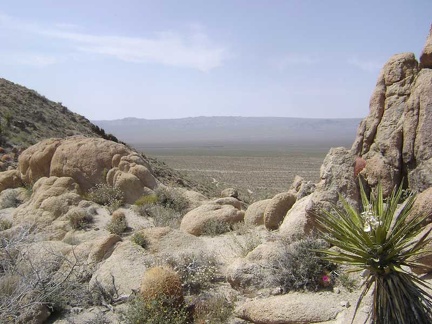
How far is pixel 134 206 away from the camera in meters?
13.2

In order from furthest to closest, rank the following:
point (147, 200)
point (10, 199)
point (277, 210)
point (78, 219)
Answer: point (10, 199) < point (147, 200) < point (78, 219) < point (277, 210)

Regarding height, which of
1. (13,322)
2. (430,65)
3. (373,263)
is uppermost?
(430,65)

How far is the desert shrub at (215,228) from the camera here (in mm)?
10359

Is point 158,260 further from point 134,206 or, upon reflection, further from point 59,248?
point 134,206

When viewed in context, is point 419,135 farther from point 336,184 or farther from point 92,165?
point 92,165

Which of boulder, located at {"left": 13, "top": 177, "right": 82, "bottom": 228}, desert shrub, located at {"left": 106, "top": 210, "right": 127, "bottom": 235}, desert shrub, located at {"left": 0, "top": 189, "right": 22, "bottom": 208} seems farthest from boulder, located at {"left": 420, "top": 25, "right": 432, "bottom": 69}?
desert shrub, located at {"left": 0, "top": 189, "right": 22, "bottom": 208}

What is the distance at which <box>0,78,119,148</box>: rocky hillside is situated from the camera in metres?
27.9

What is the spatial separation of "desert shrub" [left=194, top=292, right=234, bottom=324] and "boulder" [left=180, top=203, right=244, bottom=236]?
12.0 ft

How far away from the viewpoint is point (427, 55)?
761 cm

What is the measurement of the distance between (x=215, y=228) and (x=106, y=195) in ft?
15.9

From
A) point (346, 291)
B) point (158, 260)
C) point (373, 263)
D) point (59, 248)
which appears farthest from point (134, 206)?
point (373, 263)

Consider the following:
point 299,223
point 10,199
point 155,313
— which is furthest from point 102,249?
point 10,199

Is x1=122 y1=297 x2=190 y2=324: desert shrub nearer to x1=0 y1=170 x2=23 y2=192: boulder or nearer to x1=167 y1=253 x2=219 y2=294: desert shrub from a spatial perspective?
x1=167 y1=253 x2=219 y2=294: desert shrub

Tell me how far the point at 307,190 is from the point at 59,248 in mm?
5738
